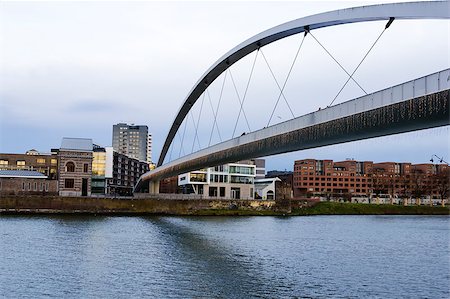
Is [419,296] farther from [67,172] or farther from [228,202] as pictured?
[67,172]

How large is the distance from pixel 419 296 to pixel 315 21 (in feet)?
42.4

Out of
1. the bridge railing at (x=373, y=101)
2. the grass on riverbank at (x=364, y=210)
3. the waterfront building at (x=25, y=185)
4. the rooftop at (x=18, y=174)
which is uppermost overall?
the bridge railing at (x=373, y=101)

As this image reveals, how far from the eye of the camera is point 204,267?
1043 inches

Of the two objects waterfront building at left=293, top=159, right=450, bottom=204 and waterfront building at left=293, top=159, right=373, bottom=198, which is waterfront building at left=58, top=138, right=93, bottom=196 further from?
waterfront building at left=293, top=159, right=373, bottom=198

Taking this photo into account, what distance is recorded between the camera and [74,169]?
3327 inches

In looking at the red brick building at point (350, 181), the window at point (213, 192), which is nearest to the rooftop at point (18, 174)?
the window at point (213, 192)

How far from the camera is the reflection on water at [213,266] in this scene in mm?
21000

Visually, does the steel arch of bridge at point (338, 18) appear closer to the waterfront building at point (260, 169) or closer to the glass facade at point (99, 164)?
the glass facade at point (99, 164)

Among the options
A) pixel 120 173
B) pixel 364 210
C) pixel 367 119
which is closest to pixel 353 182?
pixel 364 210

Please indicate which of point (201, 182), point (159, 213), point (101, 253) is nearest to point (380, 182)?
point (201, 182)

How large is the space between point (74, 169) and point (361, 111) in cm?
7090

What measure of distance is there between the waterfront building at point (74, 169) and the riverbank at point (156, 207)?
10.1 meters

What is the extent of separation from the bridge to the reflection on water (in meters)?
6.52

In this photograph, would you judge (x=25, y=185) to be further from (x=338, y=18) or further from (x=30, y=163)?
(x=338, y=18)
